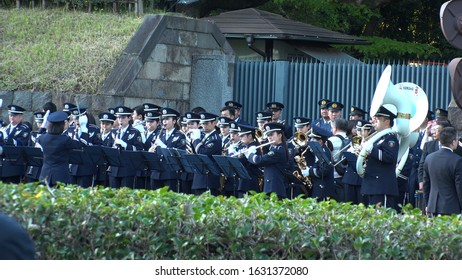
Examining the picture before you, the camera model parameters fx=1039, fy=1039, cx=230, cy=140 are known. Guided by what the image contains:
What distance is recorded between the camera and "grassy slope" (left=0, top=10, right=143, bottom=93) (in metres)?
20.1

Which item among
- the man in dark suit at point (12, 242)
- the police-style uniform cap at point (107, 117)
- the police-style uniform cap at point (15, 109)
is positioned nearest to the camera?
the man in dark suit at point (12, 242)

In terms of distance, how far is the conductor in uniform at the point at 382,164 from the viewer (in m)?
13.3

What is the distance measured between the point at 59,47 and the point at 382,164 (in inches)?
372

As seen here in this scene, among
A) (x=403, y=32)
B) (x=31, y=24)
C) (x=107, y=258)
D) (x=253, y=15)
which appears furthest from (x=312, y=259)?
(x=403, y=32)

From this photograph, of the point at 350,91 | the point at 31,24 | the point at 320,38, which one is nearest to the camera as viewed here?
the point at 350,91

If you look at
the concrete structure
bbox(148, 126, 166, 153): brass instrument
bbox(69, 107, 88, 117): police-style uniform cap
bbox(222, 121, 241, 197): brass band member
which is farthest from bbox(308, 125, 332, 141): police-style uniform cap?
the concrete structure

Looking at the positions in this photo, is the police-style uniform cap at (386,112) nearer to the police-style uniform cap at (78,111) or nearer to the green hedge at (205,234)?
the police-style uniform cap at (78,111)

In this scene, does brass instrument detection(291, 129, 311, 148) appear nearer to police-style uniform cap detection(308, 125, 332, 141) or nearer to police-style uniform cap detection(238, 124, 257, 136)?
police-style uniform cap detection(308, 125, 332, 141)

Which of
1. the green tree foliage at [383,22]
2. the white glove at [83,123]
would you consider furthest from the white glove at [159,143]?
the green tree foliage at [383,22]

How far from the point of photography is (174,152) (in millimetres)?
15188

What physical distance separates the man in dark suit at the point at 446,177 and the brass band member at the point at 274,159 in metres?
2.92

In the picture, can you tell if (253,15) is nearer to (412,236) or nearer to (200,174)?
(200,174)

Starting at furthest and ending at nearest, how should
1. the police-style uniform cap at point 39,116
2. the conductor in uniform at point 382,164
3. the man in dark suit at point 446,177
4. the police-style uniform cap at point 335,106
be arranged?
the police-style uniform cap at point 39,116, the police-style uniform cap at point 335,106, the conductor in uniform at point 382,164, the man in dark suit at point 446,177
